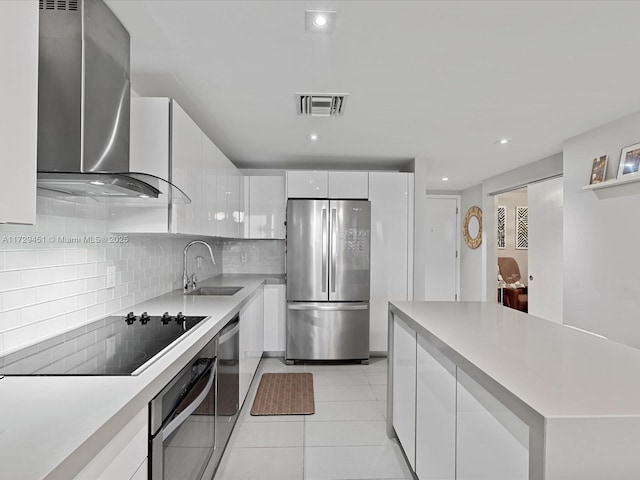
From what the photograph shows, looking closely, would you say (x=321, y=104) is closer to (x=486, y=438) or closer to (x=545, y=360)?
(x=545, y=360)

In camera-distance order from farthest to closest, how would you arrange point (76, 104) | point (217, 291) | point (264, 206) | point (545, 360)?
point (264, 206) → point (217, 291) → point (76, 104) → point (545, 360)

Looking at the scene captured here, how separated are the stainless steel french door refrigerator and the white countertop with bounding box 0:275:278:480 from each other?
2578 mm

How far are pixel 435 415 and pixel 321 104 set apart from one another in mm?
2113

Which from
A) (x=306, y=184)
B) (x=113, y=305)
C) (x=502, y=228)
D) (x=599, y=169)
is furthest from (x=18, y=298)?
(x=502, y=228)

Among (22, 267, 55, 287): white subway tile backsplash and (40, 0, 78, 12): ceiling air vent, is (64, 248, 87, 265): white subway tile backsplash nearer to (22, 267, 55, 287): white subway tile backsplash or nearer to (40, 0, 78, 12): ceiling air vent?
(22, 267, 55, 287): white subway tile backsplash

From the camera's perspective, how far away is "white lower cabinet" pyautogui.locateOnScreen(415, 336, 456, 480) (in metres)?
1.43

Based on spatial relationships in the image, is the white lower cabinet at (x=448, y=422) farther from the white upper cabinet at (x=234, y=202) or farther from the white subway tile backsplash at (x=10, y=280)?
the white upper cabinet at (x=234, y=202)

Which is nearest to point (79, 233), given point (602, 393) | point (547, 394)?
point (547, 394)

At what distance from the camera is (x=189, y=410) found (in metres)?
1.58

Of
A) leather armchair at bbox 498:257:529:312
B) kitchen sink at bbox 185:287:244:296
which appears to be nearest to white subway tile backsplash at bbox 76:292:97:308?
kitchen sink at bbox 185:287:244:296

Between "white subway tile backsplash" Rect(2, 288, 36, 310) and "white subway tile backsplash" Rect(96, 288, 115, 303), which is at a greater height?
"white subway tile backsplash" Rect(2, 288, 36, 310)

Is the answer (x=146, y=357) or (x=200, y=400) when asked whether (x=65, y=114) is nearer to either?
(x=146, y=357)

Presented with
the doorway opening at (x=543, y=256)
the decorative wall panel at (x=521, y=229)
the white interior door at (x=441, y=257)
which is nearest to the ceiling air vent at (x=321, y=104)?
the doorway opening at (x=543, y=256)

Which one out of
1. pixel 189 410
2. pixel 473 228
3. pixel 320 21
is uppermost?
pixel 320 21
